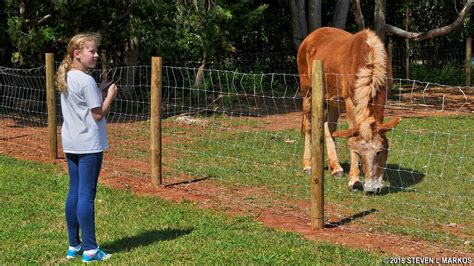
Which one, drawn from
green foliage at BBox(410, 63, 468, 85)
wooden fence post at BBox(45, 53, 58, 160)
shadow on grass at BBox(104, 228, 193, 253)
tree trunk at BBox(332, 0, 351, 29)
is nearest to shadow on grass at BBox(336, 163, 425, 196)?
shadow on grass at BBox(104, 228, 193, 253)

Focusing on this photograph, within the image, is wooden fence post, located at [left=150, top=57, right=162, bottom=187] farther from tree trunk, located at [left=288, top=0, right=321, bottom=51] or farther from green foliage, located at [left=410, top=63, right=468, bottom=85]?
green foliage, located at [left=410, top=63, right=468, bottom=85]

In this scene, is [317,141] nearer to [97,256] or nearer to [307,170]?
[97,256]

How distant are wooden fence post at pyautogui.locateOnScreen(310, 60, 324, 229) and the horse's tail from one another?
130cm

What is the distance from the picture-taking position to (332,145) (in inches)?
357

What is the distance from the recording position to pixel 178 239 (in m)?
5.96

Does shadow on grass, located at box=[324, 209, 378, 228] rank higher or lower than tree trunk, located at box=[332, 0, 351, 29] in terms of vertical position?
lower

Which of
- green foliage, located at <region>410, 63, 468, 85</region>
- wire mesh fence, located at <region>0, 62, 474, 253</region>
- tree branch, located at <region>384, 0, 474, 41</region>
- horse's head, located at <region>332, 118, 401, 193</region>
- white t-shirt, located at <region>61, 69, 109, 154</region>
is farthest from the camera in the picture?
green foliage, located at <region>410, 63, 468, 85</region>

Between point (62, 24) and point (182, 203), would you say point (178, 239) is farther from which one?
point (62, 24)

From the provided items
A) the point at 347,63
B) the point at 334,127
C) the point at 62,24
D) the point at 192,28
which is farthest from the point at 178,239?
the point at 62,24

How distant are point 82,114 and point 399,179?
4879 millimetres

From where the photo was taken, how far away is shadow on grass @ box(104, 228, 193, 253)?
18.9 feet

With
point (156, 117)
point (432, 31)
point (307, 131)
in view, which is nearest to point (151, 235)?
point (156, 117)

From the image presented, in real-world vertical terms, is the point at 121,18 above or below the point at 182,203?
above

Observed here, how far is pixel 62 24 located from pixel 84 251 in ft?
38.6
